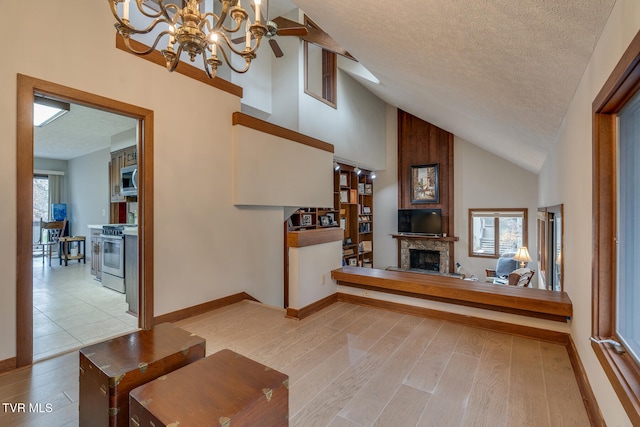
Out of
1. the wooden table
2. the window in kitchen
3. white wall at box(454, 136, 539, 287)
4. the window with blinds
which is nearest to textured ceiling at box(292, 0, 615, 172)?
the window with blinds

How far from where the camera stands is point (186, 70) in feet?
10.1

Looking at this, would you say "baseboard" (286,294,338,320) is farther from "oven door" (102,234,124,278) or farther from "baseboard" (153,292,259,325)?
"oven door" (102,234,124,278)

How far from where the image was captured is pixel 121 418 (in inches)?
46.8

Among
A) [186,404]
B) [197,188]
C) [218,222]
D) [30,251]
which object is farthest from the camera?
[218,222]

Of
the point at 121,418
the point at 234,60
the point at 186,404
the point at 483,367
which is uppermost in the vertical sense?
the point at 234,60

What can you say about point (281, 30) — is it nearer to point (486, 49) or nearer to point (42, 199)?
point (486, 49)

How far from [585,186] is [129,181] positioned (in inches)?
224

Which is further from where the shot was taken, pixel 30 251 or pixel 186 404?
pixel 30 251

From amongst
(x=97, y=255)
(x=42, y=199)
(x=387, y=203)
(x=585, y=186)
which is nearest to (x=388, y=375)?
(x=585, y=186)

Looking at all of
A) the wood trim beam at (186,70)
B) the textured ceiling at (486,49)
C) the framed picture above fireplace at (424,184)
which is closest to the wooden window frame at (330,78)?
the textured ceiling at (486,49)

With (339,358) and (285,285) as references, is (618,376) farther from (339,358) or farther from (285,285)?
(285,285)

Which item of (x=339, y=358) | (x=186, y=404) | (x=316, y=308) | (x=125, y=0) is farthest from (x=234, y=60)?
(x=186, y=404)

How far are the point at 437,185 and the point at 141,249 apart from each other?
6.70m

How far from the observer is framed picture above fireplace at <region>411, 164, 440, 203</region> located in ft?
24.3
